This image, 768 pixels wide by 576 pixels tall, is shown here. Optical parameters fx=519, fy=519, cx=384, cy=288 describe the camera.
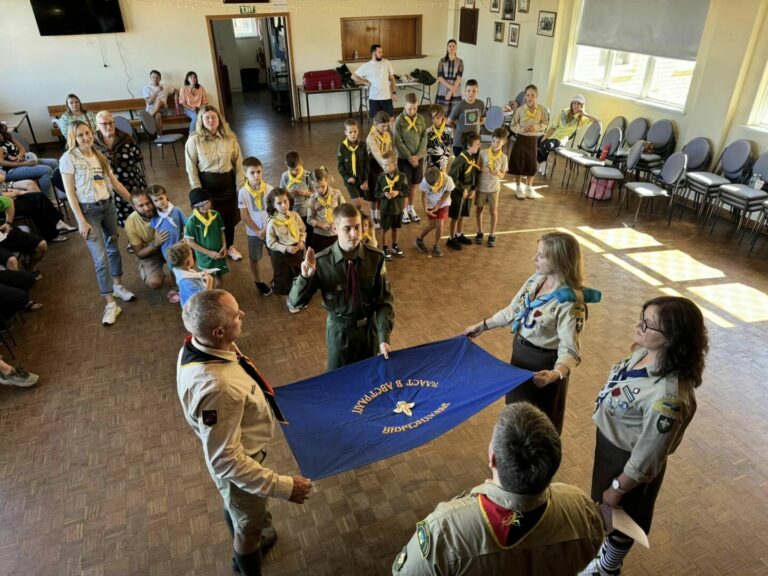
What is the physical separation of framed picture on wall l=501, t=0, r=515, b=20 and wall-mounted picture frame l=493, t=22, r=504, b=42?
202 mm

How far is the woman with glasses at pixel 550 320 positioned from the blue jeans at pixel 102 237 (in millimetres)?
3823

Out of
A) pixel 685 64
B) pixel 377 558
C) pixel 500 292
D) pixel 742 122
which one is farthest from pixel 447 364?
pixel 685 64

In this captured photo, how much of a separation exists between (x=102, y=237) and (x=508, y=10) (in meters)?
9.99

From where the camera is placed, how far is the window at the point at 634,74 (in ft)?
27.2

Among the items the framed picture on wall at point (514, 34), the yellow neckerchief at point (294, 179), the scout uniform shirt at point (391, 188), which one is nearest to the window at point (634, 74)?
the framed picture on wall at point (514, 34)

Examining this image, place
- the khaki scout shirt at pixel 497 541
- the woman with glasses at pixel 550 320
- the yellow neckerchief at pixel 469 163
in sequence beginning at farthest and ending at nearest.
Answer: the yellow neckerchief at pixel 469 163, the woman with glasses at pixel 550 320, the khaki scout shirt at pixel 497 541

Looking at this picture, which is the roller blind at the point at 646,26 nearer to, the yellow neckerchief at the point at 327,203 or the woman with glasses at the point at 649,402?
the yellow neckerchief at the point at 327,203

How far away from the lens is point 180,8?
1114cm

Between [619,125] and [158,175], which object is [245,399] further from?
[619,125]

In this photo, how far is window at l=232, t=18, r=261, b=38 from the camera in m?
17.5

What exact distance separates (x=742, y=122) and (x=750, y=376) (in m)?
4.56

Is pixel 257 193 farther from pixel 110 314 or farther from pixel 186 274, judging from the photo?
pixel 110 314

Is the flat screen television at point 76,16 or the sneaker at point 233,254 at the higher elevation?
the flat screen television at point 76,16

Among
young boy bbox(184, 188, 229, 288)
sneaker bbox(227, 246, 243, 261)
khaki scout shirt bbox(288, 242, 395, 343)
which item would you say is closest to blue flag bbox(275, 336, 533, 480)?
khaki scout shirt bbox(288, 242, 395, 343)
